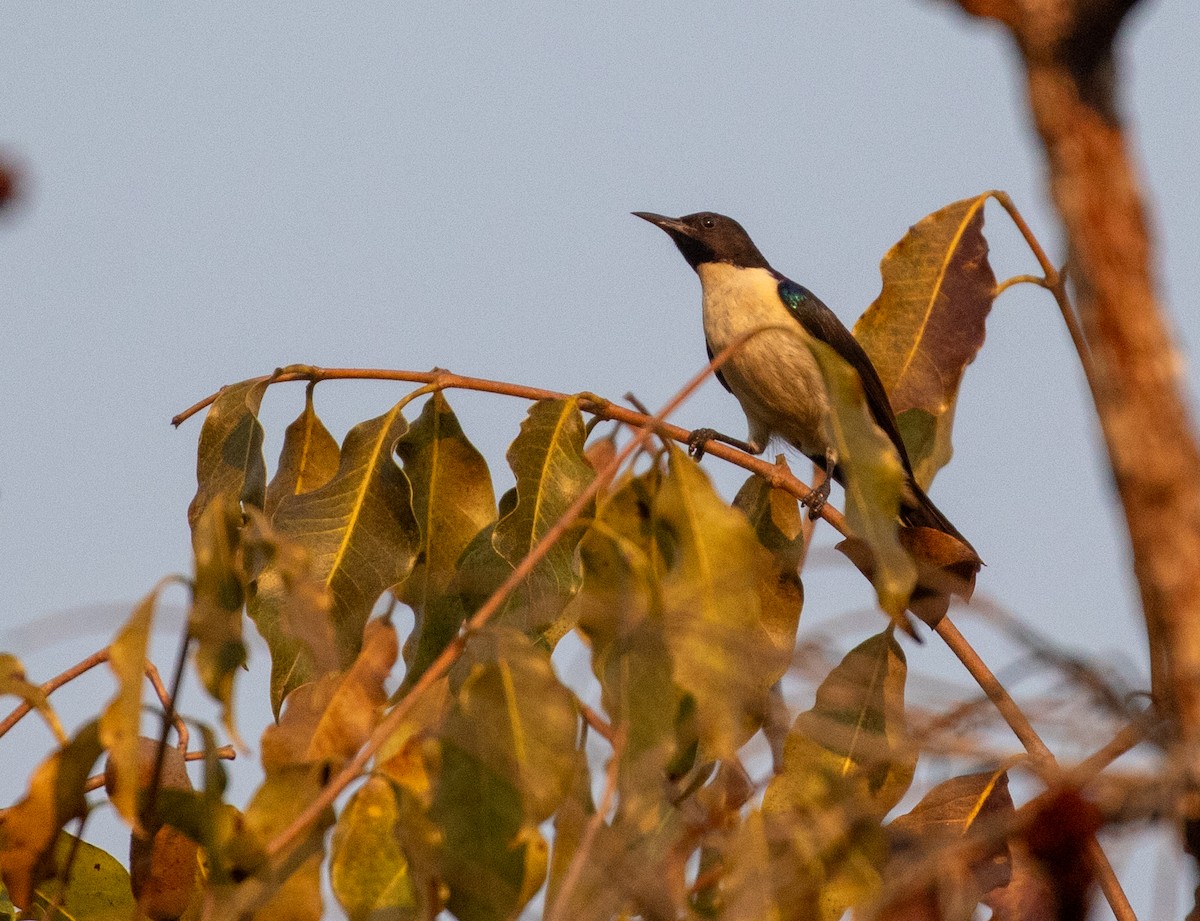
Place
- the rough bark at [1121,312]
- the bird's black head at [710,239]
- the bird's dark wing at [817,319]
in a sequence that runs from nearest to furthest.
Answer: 1. the rough bark at [1121,312]
2. the bird's dark wing at [817,319]
3. the bird's black head at [710,239]

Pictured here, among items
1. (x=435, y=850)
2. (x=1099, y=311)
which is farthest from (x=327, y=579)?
(x=1099, y=311)

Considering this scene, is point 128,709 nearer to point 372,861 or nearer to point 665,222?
point 372,861

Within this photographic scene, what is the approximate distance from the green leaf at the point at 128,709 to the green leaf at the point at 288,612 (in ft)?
0.60

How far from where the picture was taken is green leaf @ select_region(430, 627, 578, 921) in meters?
2.05

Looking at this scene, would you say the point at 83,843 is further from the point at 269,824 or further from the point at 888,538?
the point at 888,538

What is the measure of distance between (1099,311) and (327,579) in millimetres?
1712

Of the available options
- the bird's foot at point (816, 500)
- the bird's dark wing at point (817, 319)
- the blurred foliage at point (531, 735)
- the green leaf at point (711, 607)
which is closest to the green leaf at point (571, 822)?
the blurred foliage at point (531, 735)

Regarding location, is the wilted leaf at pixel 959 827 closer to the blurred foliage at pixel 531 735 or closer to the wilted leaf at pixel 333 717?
the blurred foliage at pixel 531 735

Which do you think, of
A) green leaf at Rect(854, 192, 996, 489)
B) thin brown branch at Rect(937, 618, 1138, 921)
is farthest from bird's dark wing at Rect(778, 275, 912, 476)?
thin brown branch at Rect(937, 618, 1138, 921)

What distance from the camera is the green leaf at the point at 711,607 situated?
85.7 inches

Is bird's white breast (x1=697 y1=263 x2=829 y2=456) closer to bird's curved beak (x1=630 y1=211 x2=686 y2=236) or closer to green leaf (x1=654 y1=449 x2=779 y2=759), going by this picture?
bird's curved beak (x1=630 y1=211 x2=686 y2=236)

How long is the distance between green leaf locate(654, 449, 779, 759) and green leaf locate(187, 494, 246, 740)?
1.95 feet

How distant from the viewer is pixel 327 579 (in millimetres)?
2943

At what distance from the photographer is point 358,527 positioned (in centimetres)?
301
